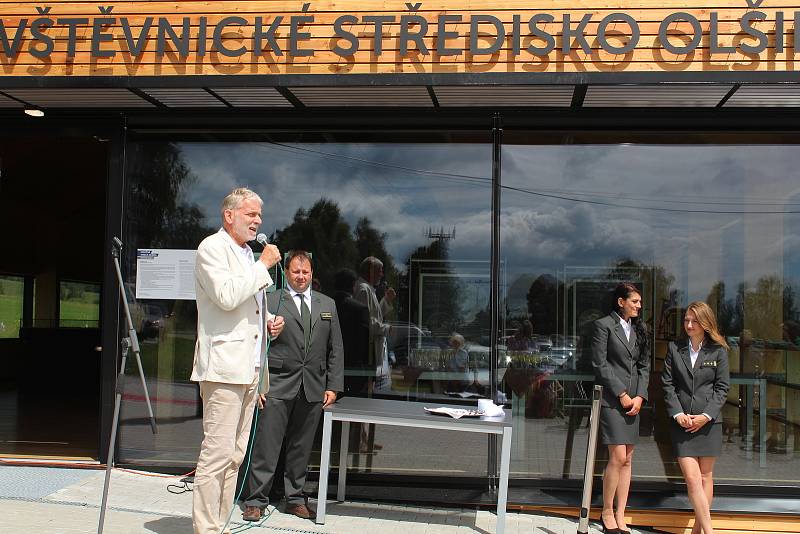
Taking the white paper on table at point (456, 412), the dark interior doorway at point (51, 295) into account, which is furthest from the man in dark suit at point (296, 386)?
the dark interior doorway at point (51, 295)

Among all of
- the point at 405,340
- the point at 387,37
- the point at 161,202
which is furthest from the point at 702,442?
the point at 161,202

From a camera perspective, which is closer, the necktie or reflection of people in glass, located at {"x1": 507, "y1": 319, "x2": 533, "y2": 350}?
the necktie

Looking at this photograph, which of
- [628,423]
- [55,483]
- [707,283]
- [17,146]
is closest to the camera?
[628,423]

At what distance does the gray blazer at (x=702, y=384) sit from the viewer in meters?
5.44

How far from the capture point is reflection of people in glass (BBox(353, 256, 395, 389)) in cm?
650

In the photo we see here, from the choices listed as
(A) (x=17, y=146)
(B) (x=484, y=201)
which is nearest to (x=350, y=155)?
(B) (x=484, y=201)

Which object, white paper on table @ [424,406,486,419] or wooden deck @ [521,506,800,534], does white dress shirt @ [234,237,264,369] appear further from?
wooden deck @ [521,506,800,534]

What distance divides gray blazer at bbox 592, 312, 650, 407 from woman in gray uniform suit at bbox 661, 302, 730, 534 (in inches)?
7.8

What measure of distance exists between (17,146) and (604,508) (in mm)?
7802

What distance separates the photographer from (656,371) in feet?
20.7

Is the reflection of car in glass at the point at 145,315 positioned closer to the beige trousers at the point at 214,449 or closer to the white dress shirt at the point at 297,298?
the white dress shirt at the point at 297,298

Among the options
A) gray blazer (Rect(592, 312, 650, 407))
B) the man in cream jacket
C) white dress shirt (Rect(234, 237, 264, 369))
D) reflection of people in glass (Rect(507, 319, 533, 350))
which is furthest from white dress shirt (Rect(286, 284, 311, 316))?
gray blazer (Rect(592, 312, 650, 407))

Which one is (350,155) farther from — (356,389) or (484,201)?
(356,389)

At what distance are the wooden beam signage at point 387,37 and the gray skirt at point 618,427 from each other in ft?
7.94
